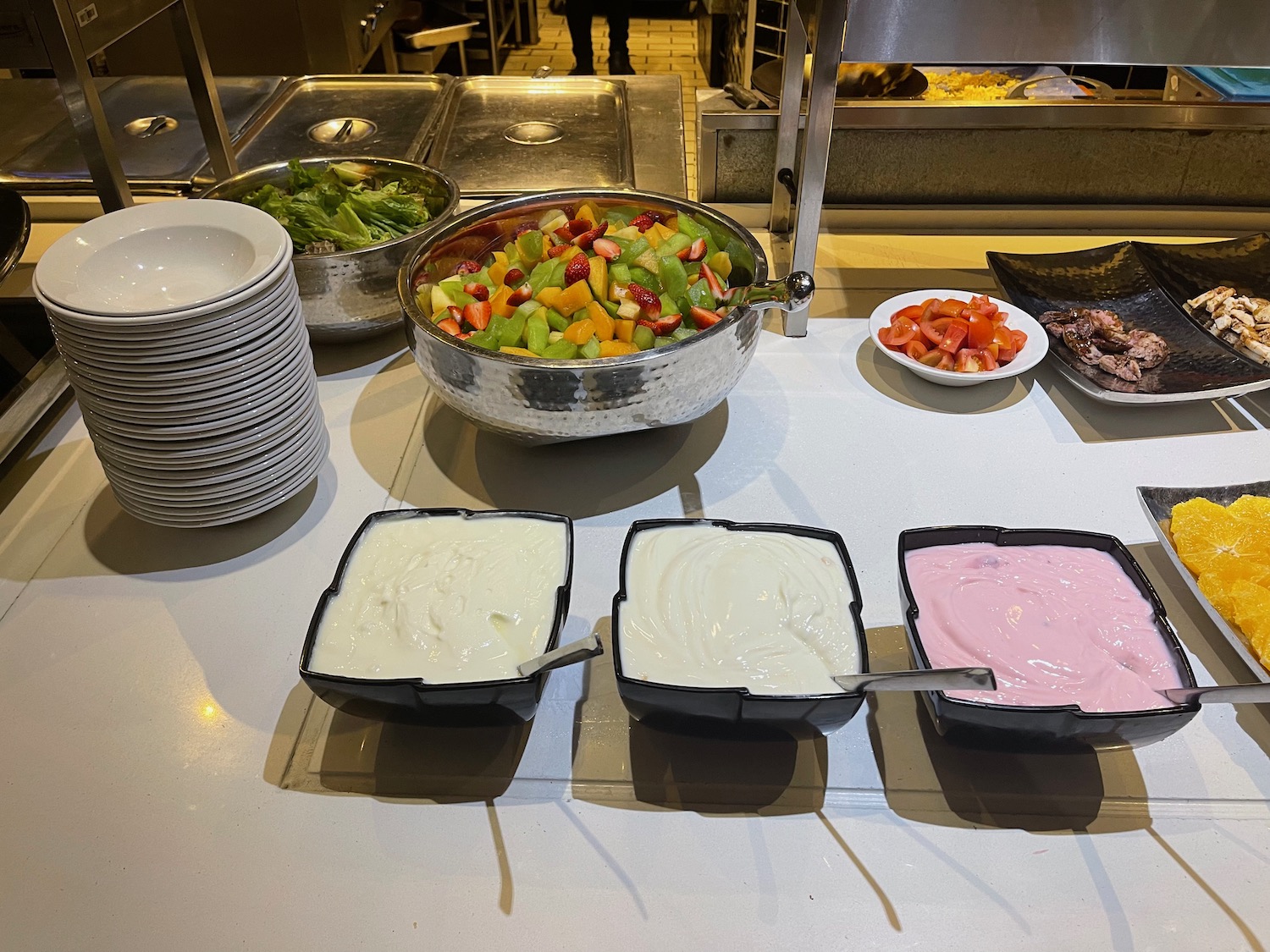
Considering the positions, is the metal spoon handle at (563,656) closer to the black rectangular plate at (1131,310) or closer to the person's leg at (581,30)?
the black rectangular plate at (1131,310)

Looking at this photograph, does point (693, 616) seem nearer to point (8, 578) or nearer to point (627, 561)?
point (627, 561)

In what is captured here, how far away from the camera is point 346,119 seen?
6.61ft

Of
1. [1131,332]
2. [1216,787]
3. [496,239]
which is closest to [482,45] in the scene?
[496,239]

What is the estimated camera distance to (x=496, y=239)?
4.19 feet

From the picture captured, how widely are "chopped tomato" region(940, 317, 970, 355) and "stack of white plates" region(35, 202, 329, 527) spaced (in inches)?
34.7

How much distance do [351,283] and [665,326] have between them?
1.62 feet

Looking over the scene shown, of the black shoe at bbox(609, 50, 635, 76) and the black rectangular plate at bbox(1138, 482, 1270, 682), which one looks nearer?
the black rectangular plate at bbox(1138, 482, 1270, 682)

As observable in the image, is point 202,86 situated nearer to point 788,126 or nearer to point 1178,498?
point 788,126

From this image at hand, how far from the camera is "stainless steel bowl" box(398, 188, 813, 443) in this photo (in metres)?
0.99

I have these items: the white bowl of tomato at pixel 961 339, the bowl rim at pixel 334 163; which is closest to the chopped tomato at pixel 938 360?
the white bowl of tomato at pixel 961 339

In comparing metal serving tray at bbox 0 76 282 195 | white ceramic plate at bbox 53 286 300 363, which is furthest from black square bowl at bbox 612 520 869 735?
metal serving tray at bbox 0 76 282 195

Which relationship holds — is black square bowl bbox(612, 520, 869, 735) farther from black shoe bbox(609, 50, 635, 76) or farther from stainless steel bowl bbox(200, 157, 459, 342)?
black shoe bbox(609, 50, 635, 76)

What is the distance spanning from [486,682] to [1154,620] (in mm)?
638

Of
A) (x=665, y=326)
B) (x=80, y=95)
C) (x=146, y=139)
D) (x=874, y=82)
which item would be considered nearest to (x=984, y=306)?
(x=665, y=326)
